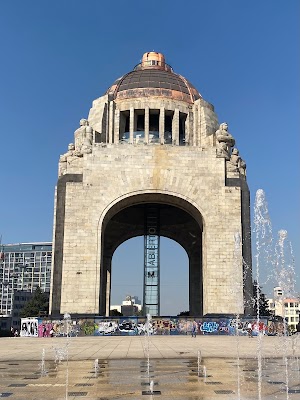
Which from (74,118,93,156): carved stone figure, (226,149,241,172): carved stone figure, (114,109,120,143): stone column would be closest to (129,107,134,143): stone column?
(114,109,120,143): stone column

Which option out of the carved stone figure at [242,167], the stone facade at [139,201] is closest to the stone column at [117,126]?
the stone facade at [139,201]

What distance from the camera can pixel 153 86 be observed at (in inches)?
1395

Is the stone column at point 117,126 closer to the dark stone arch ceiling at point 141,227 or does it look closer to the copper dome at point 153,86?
the copper dome at point 153,86

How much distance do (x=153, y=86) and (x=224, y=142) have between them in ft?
25.6

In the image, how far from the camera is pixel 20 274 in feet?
361

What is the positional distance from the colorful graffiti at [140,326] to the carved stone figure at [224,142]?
10.1 meters

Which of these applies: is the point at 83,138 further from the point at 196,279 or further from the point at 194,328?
the point at 196,279

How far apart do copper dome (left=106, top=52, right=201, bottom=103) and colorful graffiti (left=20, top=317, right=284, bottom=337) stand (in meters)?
16.4

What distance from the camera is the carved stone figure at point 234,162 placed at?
99.2ft

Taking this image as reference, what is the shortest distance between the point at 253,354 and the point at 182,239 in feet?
79.8

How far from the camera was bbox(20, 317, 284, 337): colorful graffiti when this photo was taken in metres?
25.9

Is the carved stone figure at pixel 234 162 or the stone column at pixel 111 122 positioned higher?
the stone column at pixel 111 122

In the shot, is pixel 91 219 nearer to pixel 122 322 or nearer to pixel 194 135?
pixel 122 322

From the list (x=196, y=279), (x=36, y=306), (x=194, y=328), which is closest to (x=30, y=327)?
(x=194, y=328)
